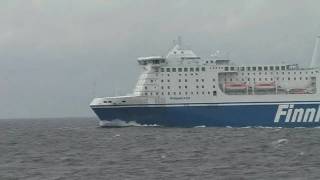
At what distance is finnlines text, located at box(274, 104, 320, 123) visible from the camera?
6344 centimetres

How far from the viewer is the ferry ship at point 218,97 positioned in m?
63.2

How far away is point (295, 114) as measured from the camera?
6359 centimetres

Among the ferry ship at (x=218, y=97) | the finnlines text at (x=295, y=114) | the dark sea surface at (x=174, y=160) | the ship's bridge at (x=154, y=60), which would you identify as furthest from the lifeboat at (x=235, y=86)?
the dark sea surface at (x=174, y=160)

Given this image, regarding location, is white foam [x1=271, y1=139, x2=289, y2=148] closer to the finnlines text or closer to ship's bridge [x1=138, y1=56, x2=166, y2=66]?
the finnlines text

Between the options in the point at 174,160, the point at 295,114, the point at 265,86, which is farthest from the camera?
the point at 265,86

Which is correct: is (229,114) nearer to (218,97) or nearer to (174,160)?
(218,97)

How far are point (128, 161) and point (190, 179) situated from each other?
7.68 meters

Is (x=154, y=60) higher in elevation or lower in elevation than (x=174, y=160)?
higher

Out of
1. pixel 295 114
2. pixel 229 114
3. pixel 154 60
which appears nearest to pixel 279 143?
pixel 229 114

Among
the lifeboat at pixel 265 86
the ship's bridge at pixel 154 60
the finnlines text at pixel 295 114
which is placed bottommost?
the finnlines text at pixel 295 114

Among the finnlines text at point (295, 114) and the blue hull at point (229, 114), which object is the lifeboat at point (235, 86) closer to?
the blue hull at point (229, 114)

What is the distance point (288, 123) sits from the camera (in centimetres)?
6378

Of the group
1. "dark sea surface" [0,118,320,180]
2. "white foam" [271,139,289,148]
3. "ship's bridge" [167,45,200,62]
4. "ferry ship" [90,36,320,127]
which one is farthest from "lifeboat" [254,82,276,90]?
"white foam" [271,139,289,148]

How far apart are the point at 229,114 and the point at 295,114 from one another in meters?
6.18
